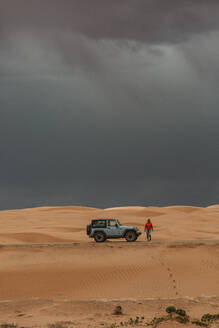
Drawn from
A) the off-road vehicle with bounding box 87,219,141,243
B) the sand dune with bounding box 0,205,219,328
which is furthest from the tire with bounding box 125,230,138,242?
the sand dune with bounding box 0,205,219,328

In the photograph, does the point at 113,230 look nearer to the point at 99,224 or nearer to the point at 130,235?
the point at 99,224

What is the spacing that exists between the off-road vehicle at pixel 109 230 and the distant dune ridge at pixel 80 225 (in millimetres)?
6041

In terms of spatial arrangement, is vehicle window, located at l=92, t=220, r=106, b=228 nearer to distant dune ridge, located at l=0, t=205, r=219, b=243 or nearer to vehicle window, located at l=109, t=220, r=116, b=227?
vehicle window, located at l=109, t=220, r=116, b=227

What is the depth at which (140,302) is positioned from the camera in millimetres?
18781

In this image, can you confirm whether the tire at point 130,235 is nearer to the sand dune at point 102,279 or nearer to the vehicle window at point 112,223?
the vehicle window at point 112,223

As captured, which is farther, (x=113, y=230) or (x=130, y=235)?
(x=130, y=235)

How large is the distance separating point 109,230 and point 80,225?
1749 centimetres

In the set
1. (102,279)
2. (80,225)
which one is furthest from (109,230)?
(80,225)

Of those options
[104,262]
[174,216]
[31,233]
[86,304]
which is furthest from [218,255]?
[174,216]

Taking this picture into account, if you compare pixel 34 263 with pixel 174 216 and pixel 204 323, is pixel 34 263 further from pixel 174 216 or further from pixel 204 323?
pixel 174 216

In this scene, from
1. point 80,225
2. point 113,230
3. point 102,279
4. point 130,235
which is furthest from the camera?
point 80,225

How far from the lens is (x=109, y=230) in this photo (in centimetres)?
3047

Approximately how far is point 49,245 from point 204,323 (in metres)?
15.9

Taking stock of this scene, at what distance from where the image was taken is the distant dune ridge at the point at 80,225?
38.0 m
